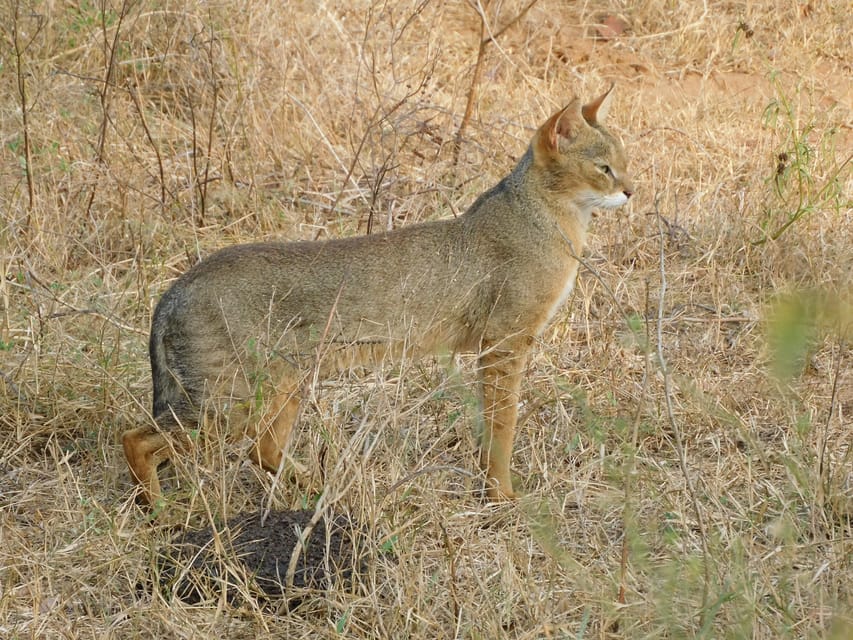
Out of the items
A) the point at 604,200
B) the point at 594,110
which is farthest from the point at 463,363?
the point at 594,110

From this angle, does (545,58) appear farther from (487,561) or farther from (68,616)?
(68,616)

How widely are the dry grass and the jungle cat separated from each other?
18 centimetres

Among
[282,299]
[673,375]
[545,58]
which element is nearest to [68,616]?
[282,299]

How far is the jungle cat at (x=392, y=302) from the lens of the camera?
4.54 meters

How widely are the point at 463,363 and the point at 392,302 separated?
911mm

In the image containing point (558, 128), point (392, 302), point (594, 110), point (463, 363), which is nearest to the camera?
point (392, 302)

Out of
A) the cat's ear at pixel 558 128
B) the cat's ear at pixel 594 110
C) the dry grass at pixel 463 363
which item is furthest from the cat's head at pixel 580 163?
the dry grass at pixel 463 363

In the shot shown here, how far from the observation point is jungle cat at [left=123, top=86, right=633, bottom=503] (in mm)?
4543

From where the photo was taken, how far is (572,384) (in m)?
5.61

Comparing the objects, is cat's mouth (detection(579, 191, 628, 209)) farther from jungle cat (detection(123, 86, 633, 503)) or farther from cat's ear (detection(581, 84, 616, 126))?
cat's ear (detection(581, 84, 616, 126))

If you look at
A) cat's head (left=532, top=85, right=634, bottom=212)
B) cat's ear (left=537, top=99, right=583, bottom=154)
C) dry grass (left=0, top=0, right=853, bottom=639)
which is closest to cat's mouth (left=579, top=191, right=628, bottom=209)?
cat's head (left=532, top=85, right=634, bottom=212)

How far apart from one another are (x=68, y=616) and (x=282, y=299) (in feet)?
4.73

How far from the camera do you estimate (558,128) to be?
5.19m

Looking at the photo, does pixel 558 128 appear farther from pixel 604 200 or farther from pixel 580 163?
pixel 604 200
